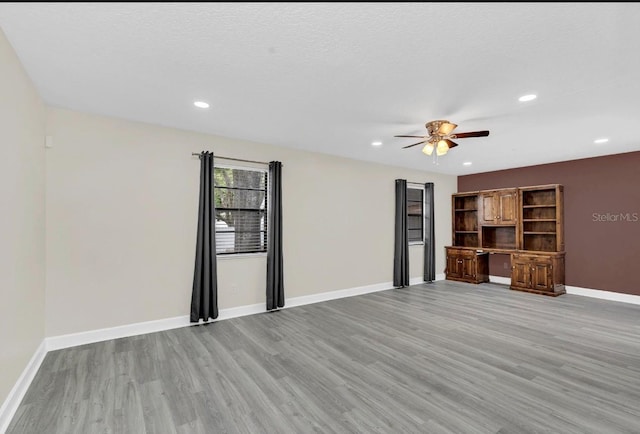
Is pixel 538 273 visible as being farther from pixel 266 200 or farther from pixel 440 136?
pixel 266 200

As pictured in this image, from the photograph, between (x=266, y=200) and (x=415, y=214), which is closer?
(x=266, y=200)

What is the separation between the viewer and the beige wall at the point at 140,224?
138 inches

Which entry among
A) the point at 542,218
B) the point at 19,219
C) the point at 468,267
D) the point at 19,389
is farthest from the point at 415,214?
the point at 19,389

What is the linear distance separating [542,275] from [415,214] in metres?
2.80

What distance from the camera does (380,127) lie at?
13.6 ft

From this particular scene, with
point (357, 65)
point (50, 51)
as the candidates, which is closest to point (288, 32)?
point (357, 65)

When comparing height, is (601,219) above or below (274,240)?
above

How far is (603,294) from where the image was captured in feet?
19.1

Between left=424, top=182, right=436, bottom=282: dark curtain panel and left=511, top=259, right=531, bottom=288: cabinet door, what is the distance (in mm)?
1629

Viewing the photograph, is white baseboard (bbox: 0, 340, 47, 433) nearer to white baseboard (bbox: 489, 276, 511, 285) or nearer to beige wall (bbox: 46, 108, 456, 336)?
beige wall (bbox: 46, 108, 456, 336)

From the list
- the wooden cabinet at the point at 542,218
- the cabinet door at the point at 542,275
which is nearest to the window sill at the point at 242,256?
the cabinet door at the point at 542,275

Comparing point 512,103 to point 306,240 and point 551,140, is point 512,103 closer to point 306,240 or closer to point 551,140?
point 551,140

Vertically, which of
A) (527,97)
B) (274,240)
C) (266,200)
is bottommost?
(274,240)

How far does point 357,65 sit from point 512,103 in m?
1.89
